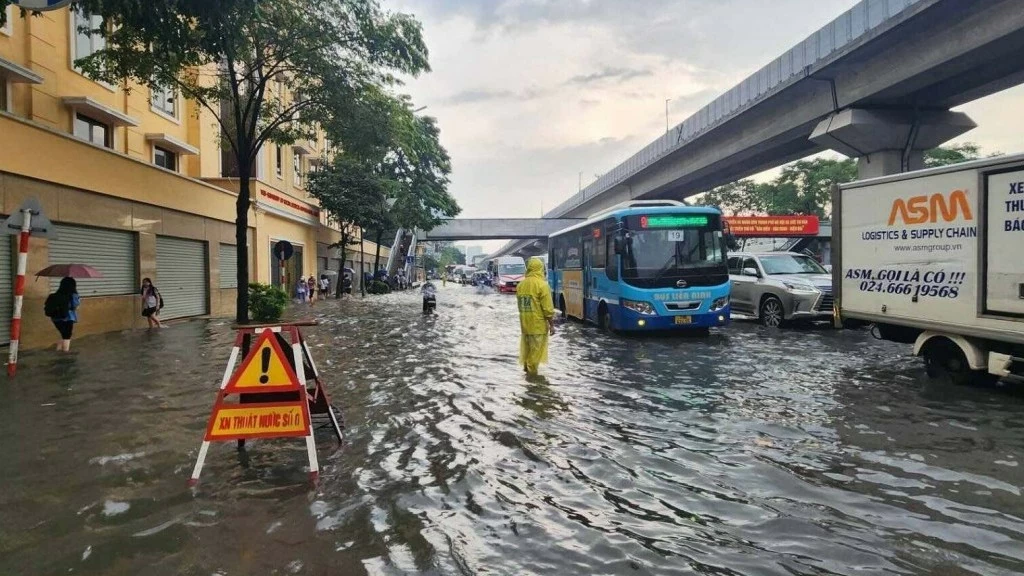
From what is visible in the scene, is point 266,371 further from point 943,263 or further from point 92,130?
point 92,130

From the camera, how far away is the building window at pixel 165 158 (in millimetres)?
20125

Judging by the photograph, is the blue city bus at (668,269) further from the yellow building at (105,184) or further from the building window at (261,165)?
the building window at (261,165)

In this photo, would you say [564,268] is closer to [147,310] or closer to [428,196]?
[147,310]

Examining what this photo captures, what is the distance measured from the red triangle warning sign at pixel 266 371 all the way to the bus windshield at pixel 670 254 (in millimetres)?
8931

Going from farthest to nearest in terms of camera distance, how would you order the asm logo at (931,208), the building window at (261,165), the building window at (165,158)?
the building window at (261,165)
the building window at (165,158)
the asm logo at (931,208)

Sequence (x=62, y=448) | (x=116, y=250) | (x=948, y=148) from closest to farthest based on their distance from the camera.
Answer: (x=62, y=448)
(x=116, y=250)
(x=948, y=148)

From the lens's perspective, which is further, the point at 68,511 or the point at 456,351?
the point at 456,351

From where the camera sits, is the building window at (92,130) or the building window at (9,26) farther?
the building window at (92,130)

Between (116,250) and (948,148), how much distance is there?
4828cm

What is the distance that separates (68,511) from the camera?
3.83 meters

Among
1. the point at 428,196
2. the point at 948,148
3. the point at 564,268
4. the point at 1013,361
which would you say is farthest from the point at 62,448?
the point at 948,148

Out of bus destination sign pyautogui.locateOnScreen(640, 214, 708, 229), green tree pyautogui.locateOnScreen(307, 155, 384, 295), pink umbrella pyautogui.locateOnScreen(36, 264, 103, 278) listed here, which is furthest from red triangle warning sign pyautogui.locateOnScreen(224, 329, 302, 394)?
green tree pyautogui.locateOnScreen(307, 155, 384, 295)

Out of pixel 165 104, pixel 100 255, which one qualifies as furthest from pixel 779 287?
pixel 165 104

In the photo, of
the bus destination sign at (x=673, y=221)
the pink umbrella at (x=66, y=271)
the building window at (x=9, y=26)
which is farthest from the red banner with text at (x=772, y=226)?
the building window at (x=9, y=26)
